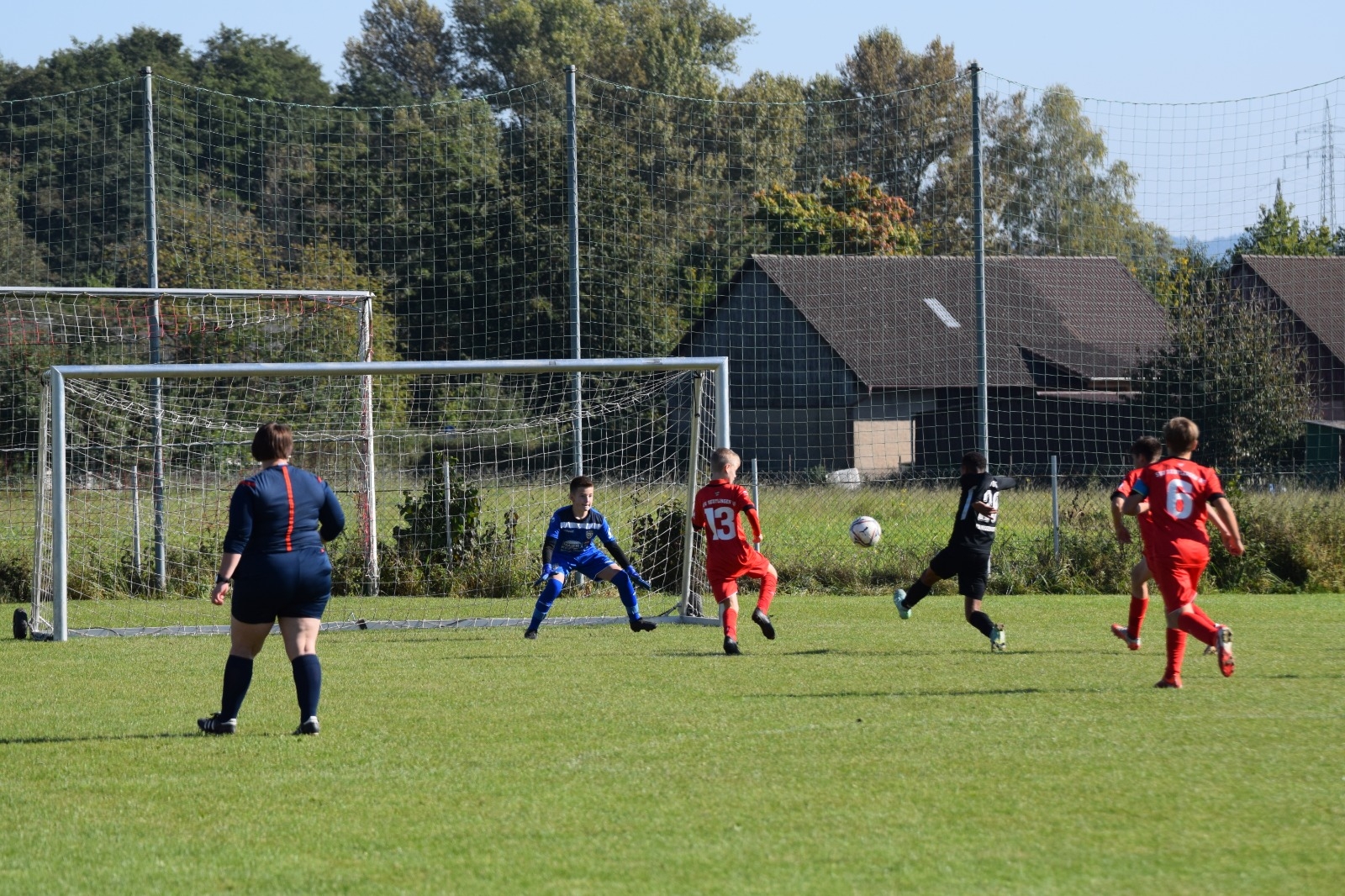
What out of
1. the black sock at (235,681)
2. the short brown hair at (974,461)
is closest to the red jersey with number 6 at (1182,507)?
the short brown hair at (974,461)

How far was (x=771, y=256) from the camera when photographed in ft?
76.4

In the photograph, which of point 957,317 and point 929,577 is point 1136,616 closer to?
point 929,577

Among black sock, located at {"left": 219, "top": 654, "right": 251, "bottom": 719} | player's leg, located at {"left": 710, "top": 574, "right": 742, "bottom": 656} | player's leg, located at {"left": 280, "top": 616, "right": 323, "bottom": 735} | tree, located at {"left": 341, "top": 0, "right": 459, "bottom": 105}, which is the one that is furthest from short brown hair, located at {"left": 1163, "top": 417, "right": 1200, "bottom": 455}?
tree, located at {"left": 341, "top": 0, "right": 459, "bottom": 105}

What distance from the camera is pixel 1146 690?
8672 millimetres

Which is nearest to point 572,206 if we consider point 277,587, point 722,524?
point 722,524

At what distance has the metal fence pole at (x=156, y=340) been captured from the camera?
1644 cm

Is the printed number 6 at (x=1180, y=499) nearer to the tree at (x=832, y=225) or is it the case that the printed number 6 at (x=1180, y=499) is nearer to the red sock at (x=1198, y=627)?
the red sock at (x=1198, y=627)

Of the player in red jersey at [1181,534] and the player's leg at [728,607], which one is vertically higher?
the player in red jersey at [1181,534]

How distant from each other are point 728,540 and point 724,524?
0.14m

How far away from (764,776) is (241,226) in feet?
48.9

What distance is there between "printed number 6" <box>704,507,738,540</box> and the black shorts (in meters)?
1.63

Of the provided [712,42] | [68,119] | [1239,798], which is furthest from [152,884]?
[712,42]

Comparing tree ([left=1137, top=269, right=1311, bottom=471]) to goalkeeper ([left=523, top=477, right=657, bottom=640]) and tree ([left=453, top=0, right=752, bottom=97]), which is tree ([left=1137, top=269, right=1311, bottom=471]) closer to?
goalkeeper ([left=523, top=477, right=657, bottom=640])

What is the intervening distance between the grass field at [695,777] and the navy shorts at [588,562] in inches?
79.0
